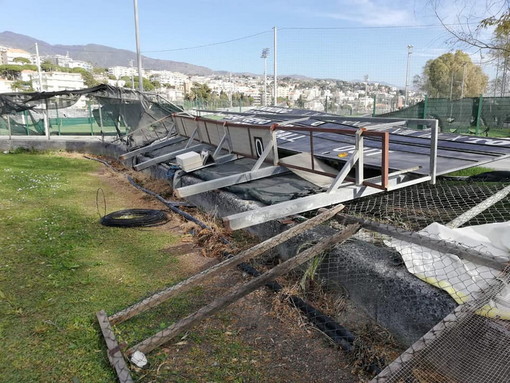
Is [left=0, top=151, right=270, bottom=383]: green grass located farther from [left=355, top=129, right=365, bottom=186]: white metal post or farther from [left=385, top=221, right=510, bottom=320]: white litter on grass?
[left=355, top=129, right=365, bottom=186]: white metal post

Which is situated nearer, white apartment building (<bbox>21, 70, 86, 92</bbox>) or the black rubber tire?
the black rubber tire

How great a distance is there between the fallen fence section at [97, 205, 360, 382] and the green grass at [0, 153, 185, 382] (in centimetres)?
12

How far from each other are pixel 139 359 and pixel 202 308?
22.8 inches

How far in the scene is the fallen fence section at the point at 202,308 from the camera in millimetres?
2865

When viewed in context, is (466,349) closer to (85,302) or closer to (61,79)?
(85,302)

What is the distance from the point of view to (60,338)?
124 inches

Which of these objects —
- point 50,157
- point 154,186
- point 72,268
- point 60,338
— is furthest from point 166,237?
point 50,157

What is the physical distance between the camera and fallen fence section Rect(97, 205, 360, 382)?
2865 mm

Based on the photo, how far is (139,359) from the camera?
2.83m

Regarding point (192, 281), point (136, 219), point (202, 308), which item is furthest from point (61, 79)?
point (202, 308)

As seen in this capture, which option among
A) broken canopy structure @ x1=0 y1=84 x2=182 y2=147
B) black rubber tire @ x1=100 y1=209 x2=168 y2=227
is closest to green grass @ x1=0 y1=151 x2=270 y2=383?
black rubber tire @ x1=100 y1=209 x2=168 y2=227

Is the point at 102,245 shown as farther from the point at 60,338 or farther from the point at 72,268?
the point at 60,338

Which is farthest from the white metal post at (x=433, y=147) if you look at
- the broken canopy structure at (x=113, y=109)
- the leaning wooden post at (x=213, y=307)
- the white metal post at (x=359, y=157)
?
the broken canopy structure at (x=113, y=109)

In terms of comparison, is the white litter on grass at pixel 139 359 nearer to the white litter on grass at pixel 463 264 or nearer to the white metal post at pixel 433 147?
the white litter on grass at pixel 463 264
